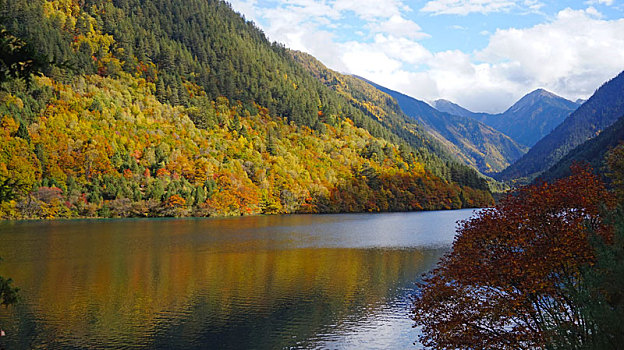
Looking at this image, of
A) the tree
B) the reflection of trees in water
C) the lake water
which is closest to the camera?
the tree

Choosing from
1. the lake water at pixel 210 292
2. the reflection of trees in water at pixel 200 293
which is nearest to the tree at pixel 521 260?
the lake water at pixel 210 292

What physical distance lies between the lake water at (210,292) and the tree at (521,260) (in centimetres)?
616

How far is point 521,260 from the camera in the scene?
1017 inches

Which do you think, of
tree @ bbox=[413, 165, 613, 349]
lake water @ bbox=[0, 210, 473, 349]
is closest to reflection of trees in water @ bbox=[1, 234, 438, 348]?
lake water @ bbox=[0, 210, 473, 349]

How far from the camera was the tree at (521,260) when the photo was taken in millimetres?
25109

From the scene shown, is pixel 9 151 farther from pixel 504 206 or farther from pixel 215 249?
pixel 504 206

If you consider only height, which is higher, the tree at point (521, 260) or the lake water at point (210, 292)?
the tree at point (521, 260)

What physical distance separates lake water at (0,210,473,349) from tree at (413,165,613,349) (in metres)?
6.16

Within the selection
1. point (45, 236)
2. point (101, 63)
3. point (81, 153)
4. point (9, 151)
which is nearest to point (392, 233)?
point (45, 236)

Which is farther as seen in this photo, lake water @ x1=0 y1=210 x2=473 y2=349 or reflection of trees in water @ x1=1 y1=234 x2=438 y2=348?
reflection of trees in water @ x1=1 y1=234 x2=438 y2=348

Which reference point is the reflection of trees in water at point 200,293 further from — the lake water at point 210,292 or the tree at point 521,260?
the tree at point 521,260

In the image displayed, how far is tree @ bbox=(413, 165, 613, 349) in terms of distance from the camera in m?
25.1

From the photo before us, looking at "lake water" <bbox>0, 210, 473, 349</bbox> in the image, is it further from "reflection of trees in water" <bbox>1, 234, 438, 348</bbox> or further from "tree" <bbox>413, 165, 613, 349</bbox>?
"tree" <bbox>413, 165, 613, 349</bbox>

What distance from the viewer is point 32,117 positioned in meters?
144
